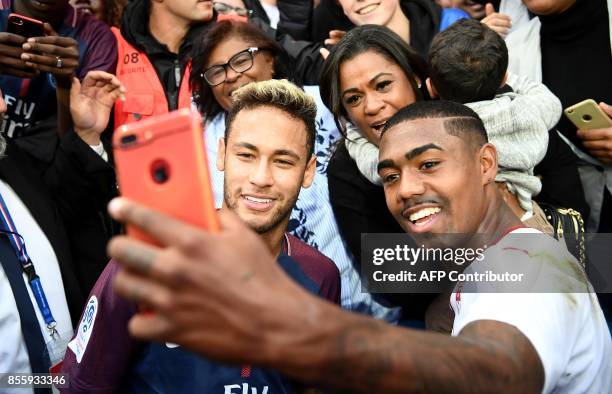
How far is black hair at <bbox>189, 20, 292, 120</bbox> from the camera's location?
12.8 feet

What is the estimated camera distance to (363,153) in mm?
3471

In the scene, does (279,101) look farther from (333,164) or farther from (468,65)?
(468,65)

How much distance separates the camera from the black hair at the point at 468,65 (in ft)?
10.9

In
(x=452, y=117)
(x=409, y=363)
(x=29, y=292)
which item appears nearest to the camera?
(x=409, y=363)

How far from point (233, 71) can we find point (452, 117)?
145 cm

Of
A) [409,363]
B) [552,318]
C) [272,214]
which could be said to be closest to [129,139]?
[409,363]

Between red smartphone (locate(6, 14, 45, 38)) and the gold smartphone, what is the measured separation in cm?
256

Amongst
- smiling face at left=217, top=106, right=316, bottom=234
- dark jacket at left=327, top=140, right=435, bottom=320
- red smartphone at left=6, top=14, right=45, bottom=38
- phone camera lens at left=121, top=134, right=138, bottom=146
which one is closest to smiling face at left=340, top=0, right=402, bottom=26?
dark jacket at left=327, top=140, right=435, bottom=320

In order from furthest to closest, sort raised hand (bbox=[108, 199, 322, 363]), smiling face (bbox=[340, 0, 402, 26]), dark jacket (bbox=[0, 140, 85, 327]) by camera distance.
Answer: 1. smiling face (bbox=[340, 0, 402, 26])
2. dark jacket (bbox=[0, 140, 85, 327])
3. raised hand (bbox=[108, 199, 322, 363])

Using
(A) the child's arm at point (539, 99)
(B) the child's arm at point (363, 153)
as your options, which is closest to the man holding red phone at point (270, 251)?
(B) the child's arm at point (363, 153)

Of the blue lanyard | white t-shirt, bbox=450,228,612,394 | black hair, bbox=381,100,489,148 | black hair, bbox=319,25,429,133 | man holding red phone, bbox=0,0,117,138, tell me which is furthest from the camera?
black hair, bbox=319,25,429,133

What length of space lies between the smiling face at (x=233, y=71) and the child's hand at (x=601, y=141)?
1.62 metres

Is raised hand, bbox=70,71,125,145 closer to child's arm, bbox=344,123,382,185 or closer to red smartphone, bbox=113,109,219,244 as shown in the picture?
child's arm, bbox=344,123,382,185

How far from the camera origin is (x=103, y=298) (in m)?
2.44
